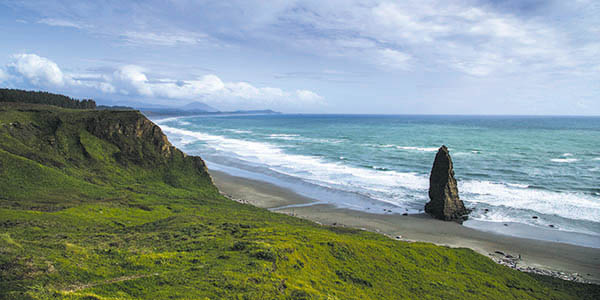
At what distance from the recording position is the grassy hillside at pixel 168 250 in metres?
15.9

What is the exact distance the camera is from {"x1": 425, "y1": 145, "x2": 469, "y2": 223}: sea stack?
46.1 metres

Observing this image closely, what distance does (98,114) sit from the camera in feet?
194

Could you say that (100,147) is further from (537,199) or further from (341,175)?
(537,199)

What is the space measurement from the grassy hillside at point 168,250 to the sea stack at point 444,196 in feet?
55.0

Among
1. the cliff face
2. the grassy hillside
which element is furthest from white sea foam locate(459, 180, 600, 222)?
the cliff face

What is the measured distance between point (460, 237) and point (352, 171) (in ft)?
127

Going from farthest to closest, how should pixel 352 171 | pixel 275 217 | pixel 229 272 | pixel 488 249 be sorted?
pixel 352 171, pixel 275 217, pixel 488 249, pixel 229 272

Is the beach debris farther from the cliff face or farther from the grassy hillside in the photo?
the cliff face

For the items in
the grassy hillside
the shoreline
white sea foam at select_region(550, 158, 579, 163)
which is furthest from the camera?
white sea foam at select_region(550, 158, 579, 163)

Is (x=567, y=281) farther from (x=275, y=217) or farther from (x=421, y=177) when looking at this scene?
(x=421, y=177)

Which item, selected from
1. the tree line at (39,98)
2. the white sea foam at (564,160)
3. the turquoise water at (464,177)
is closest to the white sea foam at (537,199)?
the turquoise water at (464,177)

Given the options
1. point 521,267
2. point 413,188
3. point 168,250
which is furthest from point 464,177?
point 168,250

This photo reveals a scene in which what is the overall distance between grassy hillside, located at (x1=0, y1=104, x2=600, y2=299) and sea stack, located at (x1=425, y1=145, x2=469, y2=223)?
1675 centimetres

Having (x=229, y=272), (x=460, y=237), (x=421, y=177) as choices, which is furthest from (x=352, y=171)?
(x=229, y=272)
